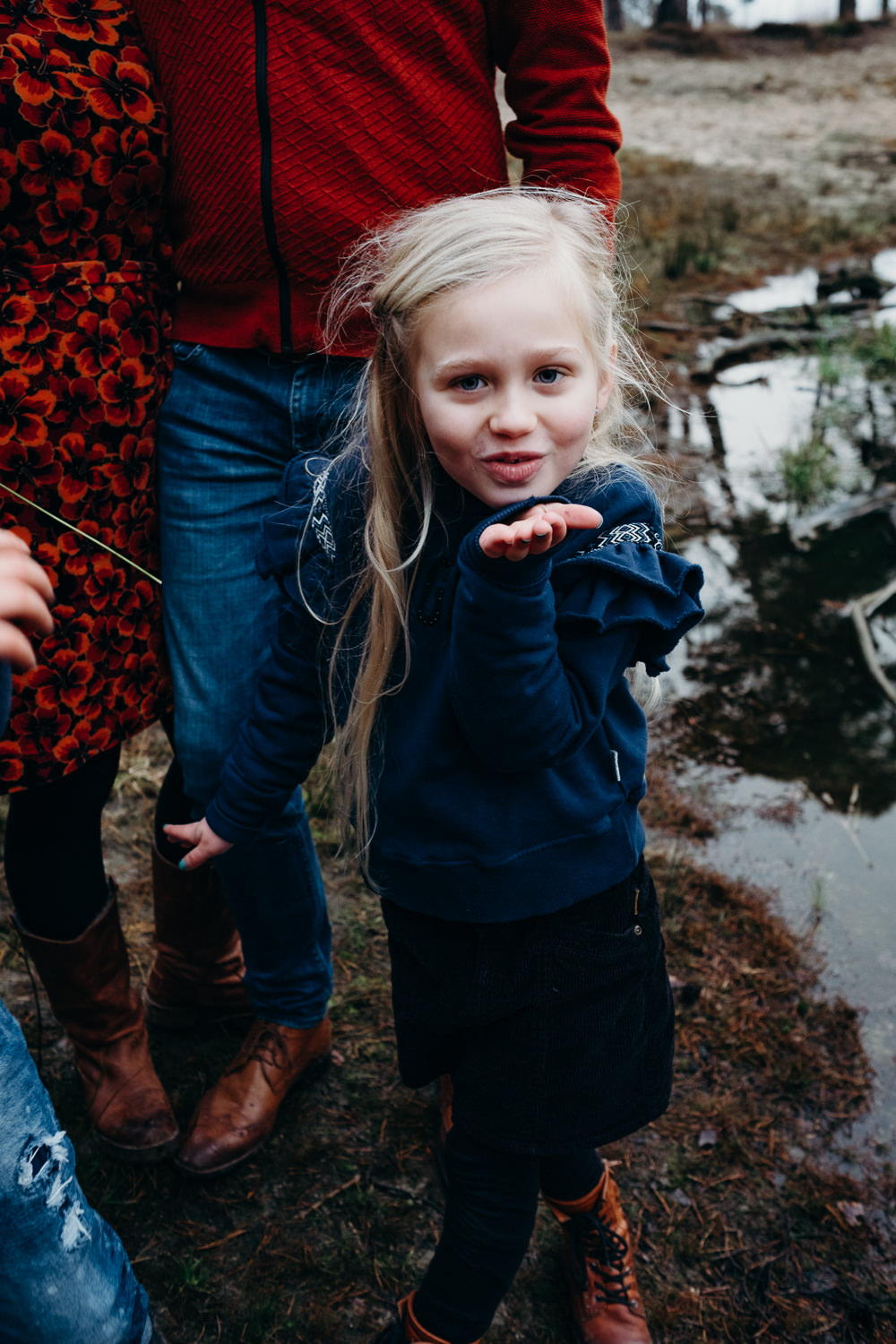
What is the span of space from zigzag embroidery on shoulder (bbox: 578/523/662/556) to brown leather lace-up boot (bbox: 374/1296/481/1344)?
3.81 ft

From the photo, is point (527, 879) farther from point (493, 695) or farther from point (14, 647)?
point (14, 647)

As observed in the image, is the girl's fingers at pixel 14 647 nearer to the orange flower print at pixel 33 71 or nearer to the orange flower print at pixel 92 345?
the orange flower print at pixel 92 345

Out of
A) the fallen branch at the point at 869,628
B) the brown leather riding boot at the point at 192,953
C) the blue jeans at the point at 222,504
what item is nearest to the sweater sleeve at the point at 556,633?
the blue jeans at the point at 222,504

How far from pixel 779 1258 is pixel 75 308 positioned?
191 cm

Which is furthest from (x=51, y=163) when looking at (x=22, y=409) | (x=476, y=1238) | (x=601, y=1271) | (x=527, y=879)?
(x=601, y=1271)

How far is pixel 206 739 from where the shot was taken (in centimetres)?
163

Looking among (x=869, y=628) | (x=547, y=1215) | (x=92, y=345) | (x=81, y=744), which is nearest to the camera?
(x=92, y=345)

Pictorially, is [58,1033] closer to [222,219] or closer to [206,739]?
[206,739]

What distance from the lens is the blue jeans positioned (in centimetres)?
158

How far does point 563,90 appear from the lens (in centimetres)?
154

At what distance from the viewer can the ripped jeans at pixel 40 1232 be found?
1.16m

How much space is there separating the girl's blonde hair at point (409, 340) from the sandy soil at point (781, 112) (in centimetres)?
1224

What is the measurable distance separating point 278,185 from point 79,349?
0.36 metres

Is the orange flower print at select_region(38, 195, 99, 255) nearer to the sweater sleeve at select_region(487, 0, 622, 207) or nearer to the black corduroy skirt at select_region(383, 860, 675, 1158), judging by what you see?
the sweater sleeve at select_region(487, 0, 622, 207)
